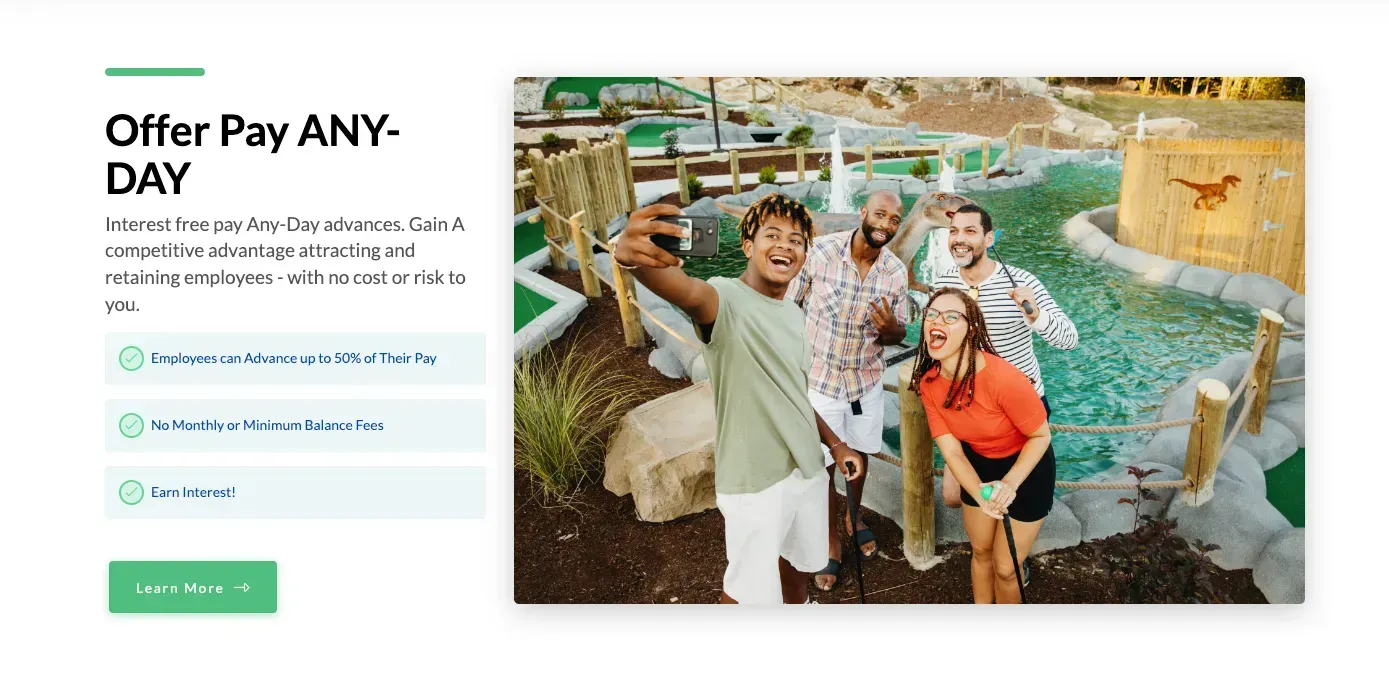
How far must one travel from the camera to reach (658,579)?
355 cm

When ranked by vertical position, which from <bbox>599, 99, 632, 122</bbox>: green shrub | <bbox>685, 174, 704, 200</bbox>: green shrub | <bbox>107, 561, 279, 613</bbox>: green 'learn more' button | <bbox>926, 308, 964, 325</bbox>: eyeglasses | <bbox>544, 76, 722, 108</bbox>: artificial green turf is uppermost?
<bbox>544, 76, 722, 108</bbox>: artificial green turf

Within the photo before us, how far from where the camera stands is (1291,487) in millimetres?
3484

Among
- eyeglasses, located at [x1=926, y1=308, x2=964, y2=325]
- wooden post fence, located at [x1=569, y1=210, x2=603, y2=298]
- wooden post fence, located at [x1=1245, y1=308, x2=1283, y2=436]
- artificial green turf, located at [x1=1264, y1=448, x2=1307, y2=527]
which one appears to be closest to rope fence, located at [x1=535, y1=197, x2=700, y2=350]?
wooden post fence, located at [x1=569, y1=210, x2=603, y2=298]

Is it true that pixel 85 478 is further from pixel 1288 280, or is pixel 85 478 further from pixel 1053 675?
pixel 1288 280

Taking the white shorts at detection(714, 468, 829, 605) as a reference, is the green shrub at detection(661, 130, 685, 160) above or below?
above

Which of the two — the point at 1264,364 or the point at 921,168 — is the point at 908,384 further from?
the point at 1264,364

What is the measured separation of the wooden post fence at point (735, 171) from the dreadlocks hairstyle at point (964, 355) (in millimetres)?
776

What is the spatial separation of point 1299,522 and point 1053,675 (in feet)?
3.27

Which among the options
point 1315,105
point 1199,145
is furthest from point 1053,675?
point 1315,105

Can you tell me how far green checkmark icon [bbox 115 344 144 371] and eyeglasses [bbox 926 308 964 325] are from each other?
2.73 m

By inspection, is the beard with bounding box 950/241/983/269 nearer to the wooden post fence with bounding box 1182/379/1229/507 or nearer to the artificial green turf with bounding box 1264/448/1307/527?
the wooden post fence with bounding box 1182/379/1229/507

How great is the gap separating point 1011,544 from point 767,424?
0.92 metres

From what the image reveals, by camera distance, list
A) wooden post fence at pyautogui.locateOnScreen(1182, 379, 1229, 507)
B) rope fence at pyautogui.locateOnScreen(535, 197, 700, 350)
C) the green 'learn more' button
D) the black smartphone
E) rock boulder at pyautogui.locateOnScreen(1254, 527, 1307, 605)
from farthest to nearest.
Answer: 1. rope fence at pyautogui.locateOnScreen(535, 197, 700, 350)
2. the green 'learn more' button
3. rock boulder at pyautogui.locateOnScreen(1254, 527, 1307, 605)
4. wooden post fence at pyautogui.locateOnScreen(1182, 379, 1229, 507)
5. the black smartphone
